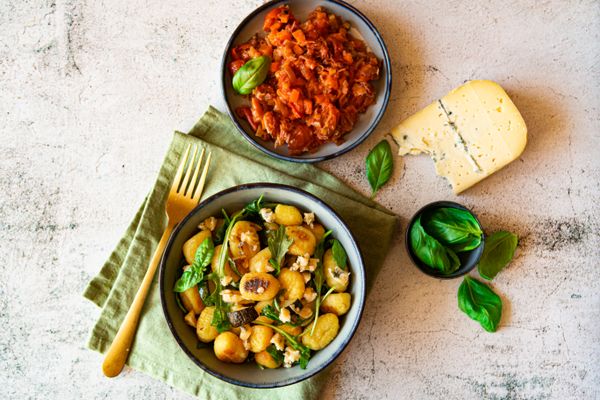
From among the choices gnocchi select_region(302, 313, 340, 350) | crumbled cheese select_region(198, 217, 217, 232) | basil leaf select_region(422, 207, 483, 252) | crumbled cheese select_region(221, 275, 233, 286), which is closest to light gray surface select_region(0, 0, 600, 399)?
basil leaf select_region(422, 207, 483, 252)

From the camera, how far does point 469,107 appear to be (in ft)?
8.52

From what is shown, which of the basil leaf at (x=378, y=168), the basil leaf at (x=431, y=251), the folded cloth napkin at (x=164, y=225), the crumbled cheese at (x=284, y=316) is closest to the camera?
the crumbled cheese at (x=284, y=316)

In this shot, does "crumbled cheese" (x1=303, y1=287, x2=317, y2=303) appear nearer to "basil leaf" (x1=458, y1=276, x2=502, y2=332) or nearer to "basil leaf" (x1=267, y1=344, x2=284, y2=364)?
"basil leaf" (x1=267, y1=344, x2=284, y2=364)

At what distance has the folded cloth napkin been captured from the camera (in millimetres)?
2479

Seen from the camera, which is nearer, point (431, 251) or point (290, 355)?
point (290, 355)

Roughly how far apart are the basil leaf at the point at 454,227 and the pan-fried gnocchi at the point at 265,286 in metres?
0.48

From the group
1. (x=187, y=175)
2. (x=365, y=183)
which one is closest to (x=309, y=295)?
(x=365, y=183)

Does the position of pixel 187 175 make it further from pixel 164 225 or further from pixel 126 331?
pixel 126 331

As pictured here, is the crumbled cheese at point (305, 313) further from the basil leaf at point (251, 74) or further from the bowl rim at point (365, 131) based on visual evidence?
the basil leaf at point (251, 74)

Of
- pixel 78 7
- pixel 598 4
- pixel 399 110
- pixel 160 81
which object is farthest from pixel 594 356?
pixel 78 7

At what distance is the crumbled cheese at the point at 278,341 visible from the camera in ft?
7.16

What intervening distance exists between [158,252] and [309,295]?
0.77m

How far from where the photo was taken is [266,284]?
2078 mm

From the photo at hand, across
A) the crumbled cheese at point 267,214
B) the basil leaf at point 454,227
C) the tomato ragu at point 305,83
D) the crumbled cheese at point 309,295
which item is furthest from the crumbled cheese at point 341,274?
the tomato ragu at point 305,83
